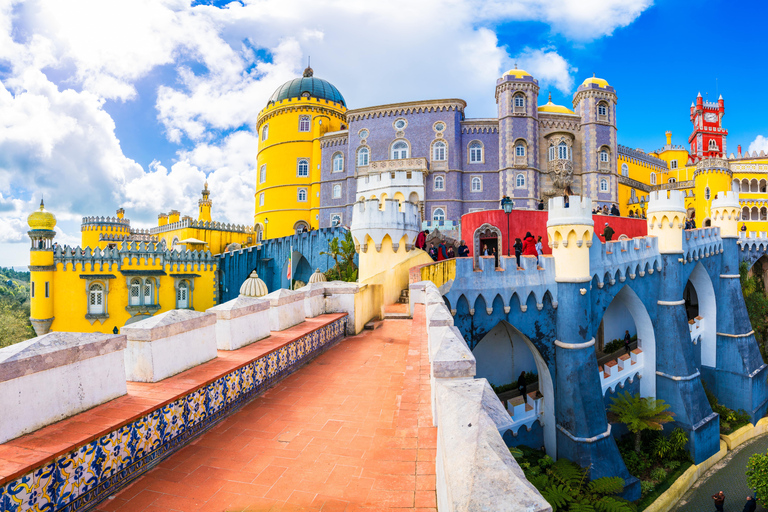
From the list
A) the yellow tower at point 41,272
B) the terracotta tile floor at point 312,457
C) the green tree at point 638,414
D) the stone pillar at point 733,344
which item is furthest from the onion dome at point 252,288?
the stone pillar at point 733,344

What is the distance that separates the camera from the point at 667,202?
16.0 metres

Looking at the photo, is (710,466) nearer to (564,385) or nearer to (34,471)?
(564,385)

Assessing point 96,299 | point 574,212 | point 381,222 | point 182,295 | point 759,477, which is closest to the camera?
point 381,222

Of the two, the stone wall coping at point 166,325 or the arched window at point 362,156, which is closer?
the stone wall coping at point 166,325

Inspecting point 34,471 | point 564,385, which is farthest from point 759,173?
point 34,471

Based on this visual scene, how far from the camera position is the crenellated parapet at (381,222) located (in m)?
11.3

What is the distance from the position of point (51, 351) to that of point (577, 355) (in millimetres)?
12426

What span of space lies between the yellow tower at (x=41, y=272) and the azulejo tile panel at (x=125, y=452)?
81.8ft

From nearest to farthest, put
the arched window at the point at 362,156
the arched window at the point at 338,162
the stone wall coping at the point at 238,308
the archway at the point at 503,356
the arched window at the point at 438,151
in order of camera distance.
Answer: the stone wall coping at the point at 238,308 < the archway at the point at 503,356 < the arched window at the point at 438,151 < the arched window at the point at 362,156 < the arched window at the point at 338,162

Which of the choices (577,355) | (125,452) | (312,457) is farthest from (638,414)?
(125,452)

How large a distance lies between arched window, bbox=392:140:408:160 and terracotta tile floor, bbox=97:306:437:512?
1086 inches

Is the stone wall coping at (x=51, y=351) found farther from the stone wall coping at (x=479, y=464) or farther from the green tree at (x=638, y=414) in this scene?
the green tree at (x=638, y=414)

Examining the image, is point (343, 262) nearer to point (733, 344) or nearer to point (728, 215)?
point (733, 344)

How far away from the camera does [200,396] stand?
406 cm
